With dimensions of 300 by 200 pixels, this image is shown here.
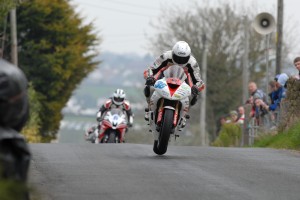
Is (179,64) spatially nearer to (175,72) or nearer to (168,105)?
(175,72)

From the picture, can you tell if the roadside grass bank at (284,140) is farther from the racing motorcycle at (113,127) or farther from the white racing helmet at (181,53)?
the white racing helmet at (181,53)

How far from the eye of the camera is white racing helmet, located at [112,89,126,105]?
81.5 feet

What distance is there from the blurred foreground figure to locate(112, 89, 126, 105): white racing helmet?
18.1 metres

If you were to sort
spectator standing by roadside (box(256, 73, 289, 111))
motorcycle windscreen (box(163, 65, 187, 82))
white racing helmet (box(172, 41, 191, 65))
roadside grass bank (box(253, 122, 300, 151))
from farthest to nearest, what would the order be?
1. spectator standing by roadside (box(256, 73, 289, 111))
2. roadside grass bank (box(253, 122, 300, 151))
3. motorcycle windscreen (box(163, 65, 187, 82))
4. white racing helmet (box(172, 41, 191, 65))

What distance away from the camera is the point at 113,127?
24406mm

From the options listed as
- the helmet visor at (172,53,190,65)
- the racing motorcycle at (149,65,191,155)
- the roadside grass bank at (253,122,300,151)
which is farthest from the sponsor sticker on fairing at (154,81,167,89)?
the roadside grass bank at (253,122,300,151)

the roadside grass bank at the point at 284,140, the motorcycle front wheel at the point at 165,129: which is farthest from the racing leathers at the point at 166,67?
the roadside grass bank at the point at 284,140

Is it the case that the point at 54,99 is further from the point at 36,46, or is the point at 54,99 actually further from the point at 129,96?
the point at 129,96

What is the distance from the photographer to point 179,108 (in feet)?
52.1

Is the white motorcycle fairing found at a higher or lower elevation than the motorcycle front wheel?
higher

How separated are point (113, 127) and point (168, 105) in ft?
28.9

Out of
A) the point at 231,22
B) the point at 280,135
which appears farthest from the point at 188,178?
the point at 231,22

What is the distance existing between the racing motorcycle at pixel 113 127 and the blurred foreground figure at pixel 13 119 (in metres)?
17.6

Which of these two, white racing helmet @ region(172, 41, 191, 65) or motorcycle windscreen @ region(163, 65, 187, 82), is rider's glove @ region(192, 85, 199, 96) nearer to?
motorcycle windscreen @ region(163, 65, 187, 82)
